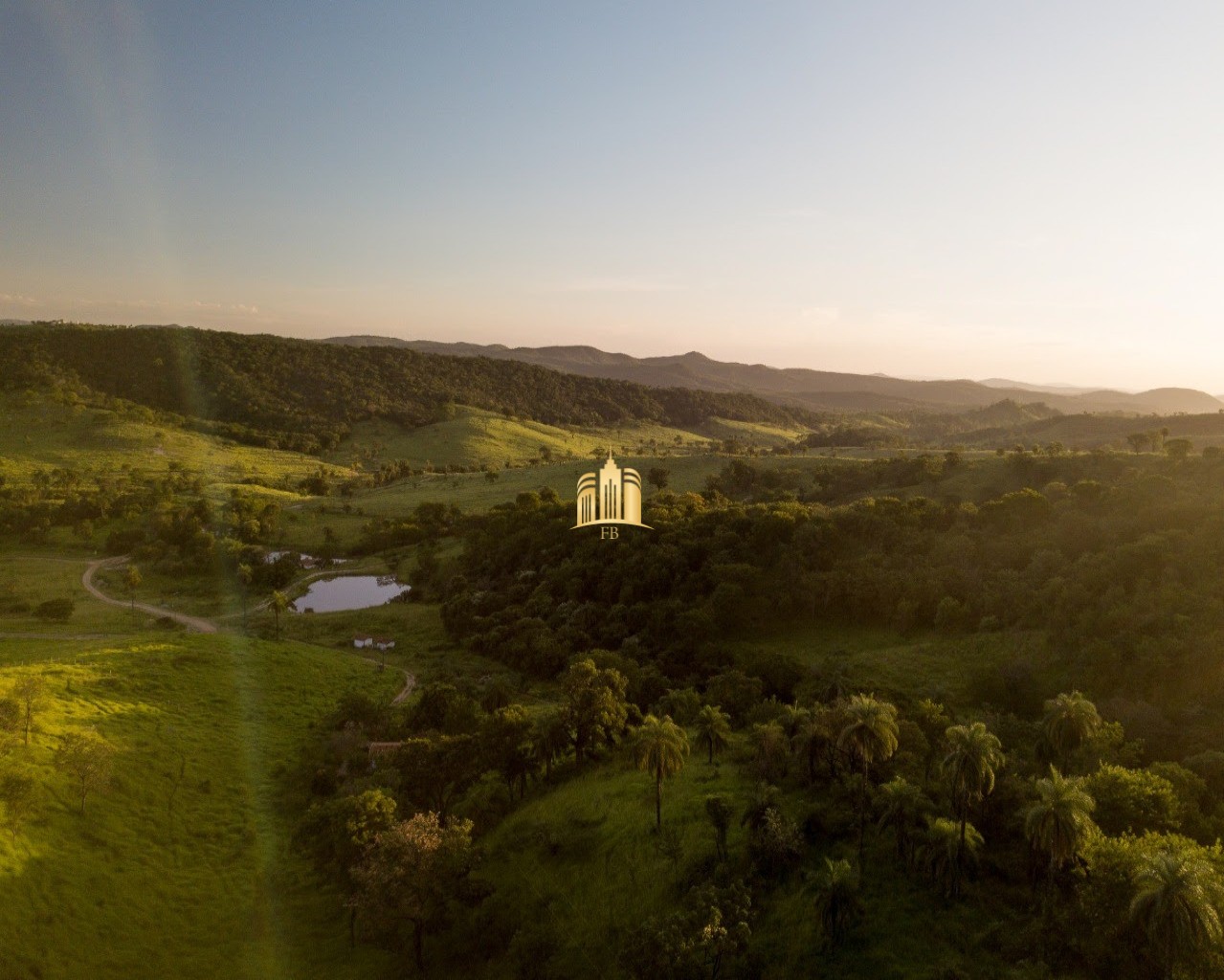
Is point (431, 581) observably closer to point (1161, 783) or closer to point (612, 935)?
point (612, 935)

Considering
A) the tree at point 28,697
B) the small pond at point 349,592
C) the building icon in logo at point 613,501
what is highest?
the building icon in logo at point 613,501

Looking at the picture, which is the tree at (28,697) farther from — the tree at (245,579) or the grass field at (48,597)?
A: the tree at (245,579)

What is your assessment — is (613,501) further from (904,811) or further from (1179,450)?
(1179,450)

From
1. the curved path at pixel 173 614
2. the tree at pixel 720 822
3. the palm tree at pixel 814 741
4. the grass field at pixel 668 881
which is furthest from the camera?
the curved path at pixel 173 614

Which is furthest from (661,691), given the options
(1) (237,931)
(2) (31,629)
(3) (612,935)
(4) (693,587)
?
(2) (31,629)

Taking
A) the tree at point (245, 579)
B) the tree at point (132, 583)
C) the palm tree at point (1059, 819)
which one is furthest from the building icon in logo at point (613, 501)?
the tree at point (132, 583)

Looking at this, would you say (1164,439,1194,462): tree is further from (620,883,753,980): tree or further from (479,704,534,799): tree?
(620,883,753,980): tree

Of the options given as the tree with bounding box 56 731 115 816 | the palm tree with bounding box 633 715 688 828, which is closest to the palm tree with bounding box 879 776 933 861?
the palm tree with bounding box 633 715 688 828
